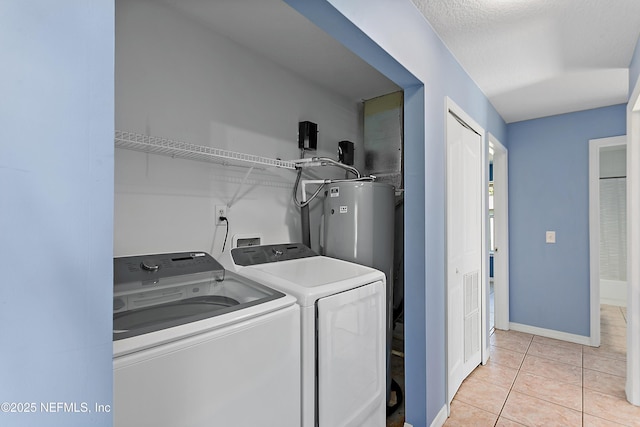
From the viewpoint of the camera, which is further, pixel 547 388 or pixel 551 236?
pixel 551 236

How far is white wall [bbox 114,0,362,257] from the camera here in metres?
1.52

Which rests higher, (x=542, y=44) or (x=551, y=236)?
(x=542, y=44)

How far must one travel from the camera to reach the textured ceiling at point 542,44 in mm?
1650

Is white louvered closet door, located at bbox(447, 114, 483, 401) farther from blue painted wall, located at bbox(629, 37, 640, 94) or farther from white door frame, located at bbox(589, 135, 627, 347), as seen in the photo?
white door frame, located at bbox(589, 135, 627, 347)

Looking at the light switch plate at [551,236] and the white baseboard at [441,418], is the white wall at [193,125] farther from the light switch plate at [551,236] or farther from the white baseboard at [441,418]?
the light switch plate at [551,236]

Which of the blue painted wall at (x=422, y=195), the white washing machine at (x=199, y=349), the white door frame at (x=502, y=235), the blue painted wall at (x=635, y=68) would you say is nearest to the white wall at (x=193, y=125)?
the white washing machine at (x=199, y=349)

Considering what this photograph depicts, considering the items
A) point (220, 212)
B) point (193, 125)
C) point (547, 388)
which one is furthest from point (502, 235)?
point (193, 125)

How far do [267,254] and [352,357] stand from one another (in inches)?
29.3

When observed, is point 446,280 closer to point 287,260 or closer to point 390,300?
point 390,300

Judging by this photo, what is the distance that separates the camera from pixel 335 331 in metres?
1.36

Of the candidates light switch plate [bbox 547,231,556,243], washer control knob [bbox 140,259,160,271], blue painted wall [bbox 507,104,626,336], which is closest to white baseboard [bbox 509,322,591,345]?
blue painted wall [bbox 507,104,626,336]

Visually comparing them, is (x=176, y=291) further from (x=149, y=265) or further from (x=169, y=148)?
(x=169, y=148)

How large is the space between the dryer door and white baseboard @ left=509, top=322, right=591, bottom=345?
264cm

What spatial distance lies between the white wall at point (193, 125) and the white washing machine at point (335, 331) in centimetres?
37
